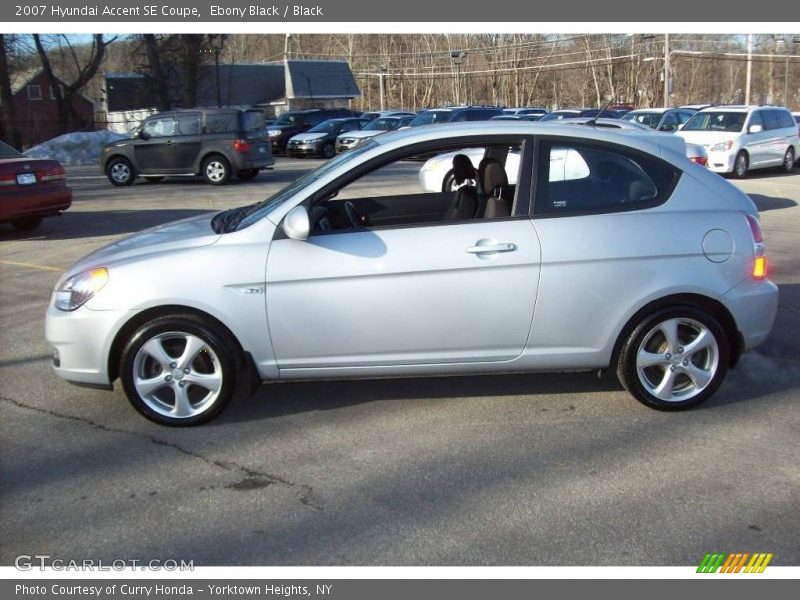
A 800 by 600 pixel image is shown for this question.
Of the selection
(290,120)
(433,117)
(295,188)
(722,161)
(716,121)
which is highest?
(290,120)

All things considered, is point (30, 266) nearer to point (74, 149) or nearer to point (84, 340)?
point (84, 340)

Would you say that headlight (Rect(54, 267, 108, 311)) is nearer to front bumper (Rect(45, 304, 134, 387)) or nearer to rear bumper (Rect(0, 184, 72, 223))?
front bumper (Rect(45, 304, 134, 387))

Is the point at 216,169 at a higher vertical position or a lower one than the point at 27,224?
higher

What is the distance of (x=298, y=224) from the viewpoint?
4590 mm

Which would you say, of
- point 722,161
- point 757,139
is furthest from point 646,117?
point 722,161

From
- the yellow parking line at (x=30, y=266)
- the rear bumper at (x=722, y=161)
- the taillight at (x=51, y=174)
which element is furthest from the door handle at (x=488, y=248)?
the rear bumper at (x=722, y=161)

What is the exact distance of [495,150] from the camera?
17.8ft

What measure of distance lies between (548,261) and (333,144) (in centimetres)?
2575

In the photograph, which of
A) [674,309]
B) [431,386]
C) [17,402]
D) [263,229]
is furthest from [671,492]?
[17,402]

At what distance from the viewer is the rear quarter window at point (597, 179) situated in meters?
4.85

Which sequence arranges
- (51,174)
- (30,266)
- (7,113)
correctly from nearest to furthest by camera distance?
1. (30,266)
2. (51,174)
3. (7,113)

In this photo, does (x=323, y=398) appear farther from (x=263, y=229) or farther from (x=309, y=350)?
(x=263, y=229)

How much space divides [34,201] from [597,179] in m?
9.20

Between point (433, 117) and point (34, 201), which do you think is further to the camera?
point (433, 117)
